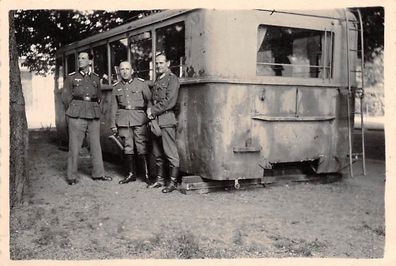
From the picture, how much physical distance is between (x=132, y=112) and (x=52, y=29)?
5123 mm

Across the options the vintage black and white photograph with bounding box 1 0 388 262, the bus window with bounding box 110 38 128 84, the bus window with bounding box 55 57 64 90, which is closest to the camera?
the vintage black and white photograph with bounding box 1 0 388 262

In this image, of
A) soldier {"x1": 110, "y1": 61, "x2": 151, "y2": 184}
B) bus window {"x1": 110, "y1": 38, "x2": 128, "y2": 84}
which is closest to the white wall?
bus window {"x1": 110, "y1": 38, "x2": 128, "y2": 84}

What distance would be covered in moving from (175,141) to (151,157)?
824 millimetres

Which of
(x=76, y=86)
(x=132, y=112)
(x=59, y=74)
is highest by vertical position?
(x=59, y=74)

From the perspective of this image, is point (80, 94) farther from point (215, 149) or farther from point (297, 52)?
point (297, 52)

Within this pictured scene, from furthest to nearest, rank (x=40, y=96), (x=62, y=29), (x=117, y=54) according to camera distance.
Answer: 1. (x=40, y=96)
2. (x=62, y=29)
3. (x=117, y=54)

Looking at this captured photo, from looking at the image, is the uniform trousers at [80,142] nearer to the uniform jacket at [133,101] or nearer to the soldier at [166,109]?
the uniform jacket at [133,101]

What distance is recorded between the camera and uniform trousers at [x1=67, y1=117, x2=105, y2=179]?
622 centimetres

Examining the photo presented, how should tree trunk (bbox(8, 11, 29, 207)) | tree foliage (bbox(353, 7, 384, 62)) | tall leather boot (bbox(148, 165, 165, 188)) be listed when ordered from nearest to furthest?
tree trunk (bbox(8, 11, 29, 207))
tall leather boot (bbox(148, 165, 165, 188))
tree foliage (bbox(353, 7, 384, 62))

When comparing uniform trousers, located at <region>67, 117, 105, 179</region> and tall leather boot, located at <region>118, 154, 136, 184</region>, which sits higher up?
uniform trousers, located at <region>67, 117, 105, 179</region>

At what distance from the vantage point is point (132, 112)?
623 centimetres

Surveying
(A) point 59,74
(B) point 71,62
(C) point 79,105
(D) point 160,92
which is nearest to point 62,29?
(A) point 59,74

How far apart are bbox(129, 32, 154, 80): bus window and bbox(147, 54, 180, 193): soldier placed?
0.73 m

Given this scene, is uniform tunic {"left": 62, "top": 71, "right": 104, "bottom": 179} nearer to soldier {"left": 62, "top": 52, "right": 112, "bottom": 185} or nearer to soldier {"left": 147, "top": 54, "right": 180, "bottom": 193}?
soldier {"left": 62, "top": 52, "right": 112, "bottom": 185}
